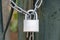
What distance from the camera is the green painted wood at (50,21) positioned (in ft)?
2.54

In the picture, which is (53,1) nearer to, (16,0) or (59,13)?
(59,13)

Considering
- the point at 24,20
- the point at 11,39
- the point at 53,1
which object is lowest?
the point at 11,39

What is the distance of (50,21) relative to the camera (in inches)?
30.9

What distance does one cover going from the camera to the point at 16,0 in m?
0.76

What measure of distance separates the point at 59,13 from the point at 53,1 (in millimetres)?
71

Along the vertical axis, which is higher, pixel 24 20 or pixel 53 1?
pixel 53 1

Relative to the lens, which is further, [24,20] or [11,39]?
[11,39]

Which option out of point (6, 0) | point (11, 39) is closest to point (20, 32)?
point (11, 39)

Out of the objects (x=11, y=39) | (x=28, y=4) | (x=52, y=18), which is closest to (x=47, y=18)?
(x=52, y=18)

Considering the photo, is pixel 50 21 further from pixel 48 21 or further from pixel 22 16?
pixel 22 16

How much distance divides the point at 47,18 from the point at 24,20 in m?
0.14

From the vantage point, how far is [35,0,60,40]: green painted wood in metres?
0.78

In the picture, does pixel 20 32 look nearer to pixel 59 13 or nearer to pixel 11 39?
pixel 11 39

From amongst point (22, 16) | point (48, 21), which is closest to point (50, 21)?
point (48, 21)
